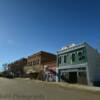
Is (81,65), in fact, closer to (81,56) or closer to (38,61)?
(81,56)

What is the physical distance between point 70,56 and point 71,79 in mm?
4719

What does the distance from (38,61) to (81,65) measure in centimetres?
2383

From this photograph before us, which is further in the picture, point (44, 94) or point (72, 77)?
point (72, 77)

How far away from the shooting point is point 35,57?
5569cm

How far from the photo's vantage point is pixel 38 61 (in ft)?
173

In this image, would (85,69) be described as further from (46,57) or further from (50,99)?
(46,57)

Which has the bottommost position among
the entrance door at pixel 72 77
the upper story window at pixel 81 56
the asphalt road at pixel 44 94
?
the asphalt road at pixel 44 94

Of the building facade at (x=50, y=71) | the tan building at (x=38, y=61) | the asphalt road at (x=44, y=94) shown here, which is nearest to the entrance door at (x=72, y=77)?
the building facade at (x=50, y=71)

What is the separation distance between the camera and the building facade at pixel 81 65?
98.7 ft

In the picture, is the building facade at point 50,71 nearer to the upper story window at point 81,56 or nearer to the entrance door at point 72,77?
the entrance door at point 72,77

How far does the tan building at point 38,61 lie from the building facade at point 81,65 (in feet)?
42.4

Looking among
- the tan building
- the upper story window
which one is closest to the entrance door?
the upper story window

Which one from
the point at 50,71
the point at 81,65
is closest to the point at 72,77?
the point at 81,65

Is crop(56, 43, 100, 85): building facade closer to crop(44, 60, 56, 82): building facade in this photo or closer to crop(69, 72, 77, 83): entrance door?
crop(69, 72, 77, 83): entrance door
